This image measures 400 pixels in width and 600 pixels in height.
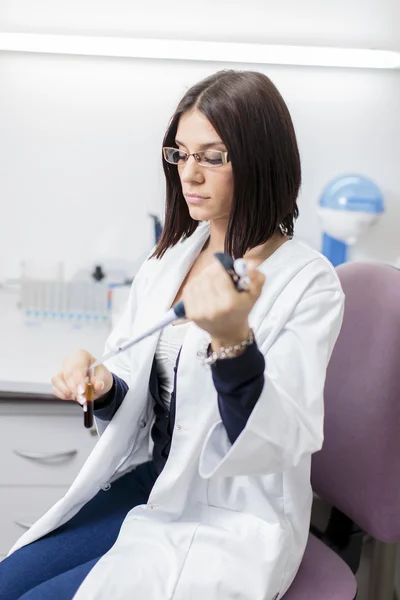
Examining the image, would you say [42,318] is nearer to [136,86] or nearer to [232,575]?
[136,86]

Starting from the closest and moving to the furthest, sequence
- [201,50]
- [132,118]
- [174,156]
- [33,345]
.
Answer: [174,156] → [33,345] → [201,50] → [132,118]

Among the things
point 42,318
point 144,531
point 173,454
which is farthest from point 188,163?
point 42,318

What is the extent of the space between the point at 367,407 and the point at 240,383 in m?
0.40

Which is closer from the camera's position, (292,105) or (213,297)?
(213,297)

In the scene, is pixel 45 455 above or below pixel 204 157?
below

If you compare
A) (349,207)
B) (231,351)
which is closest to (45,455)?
(231,351)

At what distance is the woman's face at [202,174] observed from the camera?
1064mm

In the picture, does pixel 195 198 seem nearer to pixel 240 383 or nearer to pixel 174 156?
pixel 174 156

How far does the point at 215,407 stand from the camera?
106cm

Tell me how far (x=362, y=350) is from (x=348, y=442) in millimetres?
167

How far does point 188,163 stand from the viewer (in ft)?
3.55

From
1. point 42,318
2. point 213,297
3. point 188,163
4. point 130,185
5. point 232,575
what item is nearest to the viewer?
point 213,297

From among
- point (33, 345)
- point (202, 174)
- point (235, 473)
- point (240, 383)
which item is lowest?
point (33, 345)

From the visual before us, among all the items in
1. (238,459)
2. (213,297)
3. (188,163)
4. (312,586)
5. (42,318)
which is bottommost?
(312,586)
